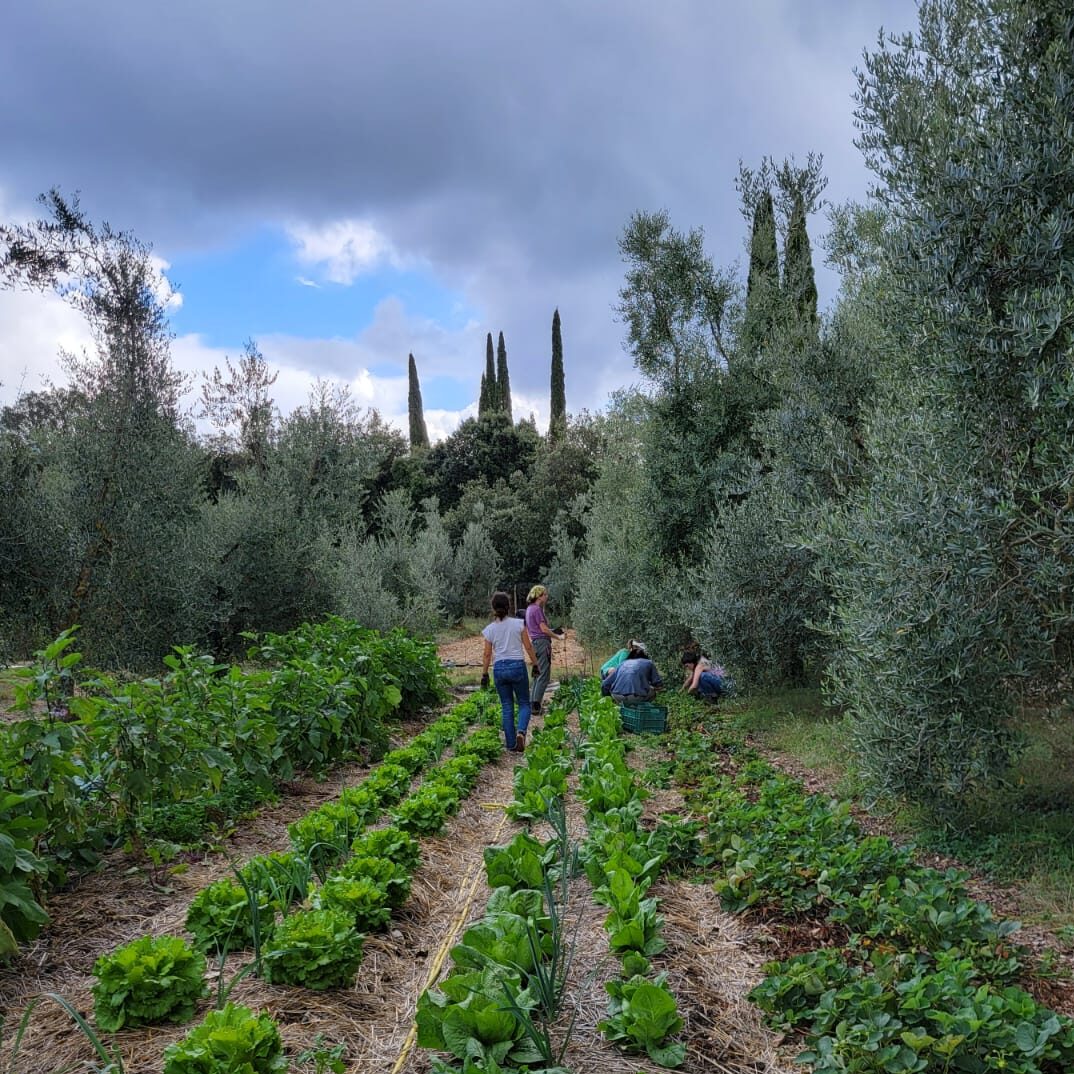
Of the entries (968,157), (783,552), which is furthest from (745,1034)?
→ (783,552)

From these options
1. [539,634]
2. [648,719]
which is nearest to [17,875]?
[648,719]

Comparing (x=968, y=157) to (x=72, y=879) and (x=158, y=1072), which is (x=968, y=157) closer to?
(x=158, y=1072)

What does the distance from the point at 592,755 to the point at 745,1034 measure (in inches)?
164

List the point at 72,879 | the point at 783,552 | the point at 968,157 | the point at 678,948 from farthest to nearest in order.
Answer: the point at 783,552 → the point at 968,157 → the point at 72,879 → the point at 678,948

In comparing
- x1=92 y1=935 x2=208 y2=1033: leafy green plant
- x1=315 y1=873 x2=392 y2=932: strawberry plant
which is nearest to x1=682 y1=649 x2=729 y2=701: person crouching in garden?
x1=315 y1=873 x2=392 y2=932: strawberry plant

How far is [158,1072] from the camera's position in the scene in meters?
2.61

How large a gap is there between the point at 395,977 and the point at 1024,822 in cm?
451

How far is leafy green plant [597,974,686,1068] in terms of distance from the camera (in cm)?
276

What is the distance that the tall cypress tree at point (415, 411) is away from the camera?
4875 centimetres

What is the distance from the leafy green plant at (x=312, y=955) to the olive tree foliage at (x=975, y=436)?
374cm

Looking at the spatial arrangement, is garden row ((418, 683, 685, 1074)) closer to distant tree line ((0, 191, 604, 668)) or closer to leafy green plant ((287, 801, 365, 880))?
leafy green plant ((287, 801, 365, 880))

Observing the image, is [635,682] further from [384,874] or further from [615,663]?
[384,874]

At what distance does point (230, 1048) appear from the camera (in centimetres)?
235

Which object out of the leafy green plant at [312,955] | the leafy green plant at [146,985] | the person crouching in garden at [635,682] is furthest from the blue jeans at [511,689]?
the leafy green plant at [146,985]
